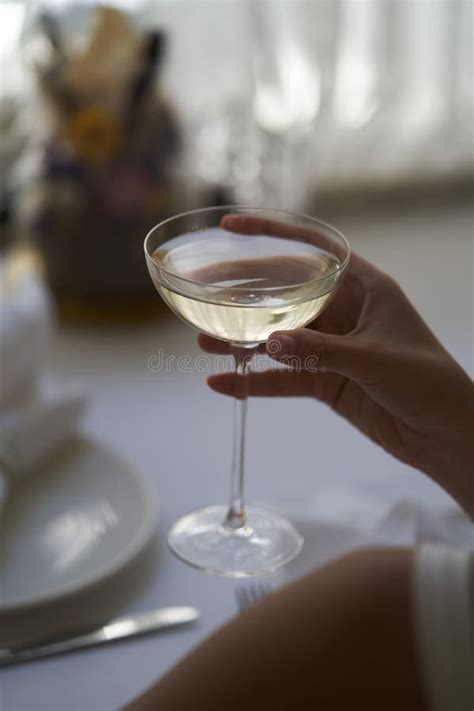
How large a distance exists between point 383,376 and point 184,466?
52 centimetres

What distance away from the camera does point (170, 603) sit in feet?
3.06

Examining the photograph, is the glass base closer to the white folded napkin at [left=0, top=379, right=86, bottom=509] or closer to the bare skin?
the bare skin

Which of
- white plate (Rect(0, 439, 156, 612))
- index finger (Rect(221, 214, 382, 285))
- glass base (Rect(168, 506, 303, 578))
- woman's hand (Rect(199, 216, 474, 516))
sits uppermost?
index finger (Rect(221, 214, 382, 285))

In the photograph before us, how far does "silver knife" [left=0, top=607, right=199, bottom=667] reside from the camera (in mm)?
845

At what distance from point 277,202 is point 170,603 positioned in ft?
3.20

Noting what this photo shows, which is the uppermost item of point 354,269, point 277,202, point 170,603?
point 354,269

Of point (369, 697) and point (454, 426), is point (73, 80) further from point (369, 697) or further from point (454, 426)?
point (369, 697)

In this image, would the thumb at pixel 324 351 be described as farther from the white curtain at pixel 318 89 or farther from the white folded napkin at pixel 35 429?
the white curtain at pixel 318 89

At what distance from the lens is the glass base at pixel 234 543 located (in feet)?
2.57

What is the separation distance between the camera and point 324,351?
0.66 m

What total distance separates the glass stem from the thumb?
0.18ft

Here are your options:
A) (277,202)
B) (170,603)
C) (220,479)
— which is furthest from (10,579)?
(277,202)

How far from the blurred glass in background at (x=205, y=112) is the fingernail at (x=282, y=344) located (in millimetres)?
871

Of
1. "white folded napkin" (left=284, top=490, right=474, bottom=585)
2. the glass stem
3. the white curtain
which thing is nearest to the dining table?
"white folded napkin" (left=284, top=490, right=474, bottom=585)
